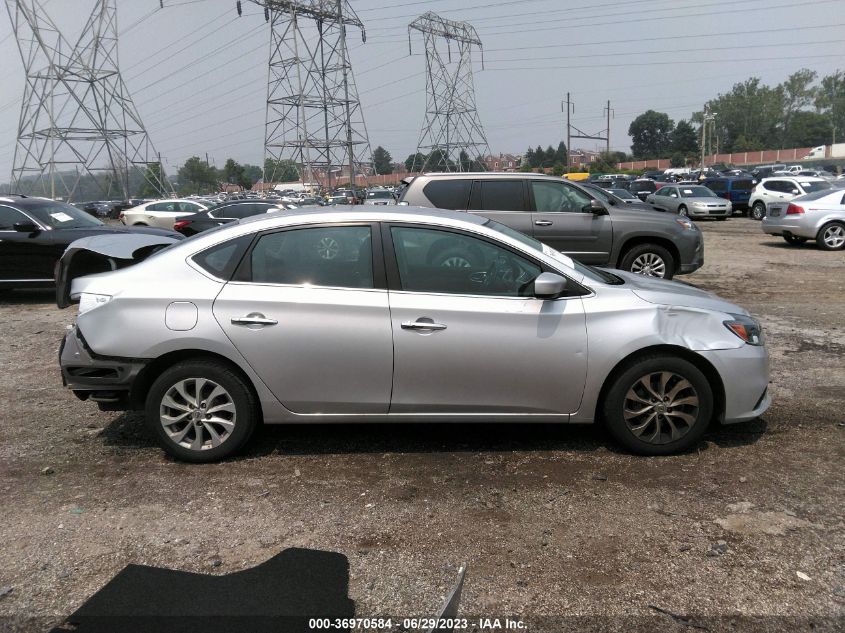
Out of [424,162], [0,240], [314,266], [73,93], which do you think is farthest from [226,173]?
[314,266]

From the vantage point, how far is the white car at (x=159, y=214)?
77.9 ft

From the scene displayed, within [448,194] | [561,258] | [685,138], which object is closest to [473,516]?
[561,258]

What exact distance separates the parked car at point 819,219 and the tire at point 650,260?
7.89 metres

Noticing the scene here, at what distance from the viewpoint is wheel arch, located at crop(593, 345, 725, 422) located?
158 inches

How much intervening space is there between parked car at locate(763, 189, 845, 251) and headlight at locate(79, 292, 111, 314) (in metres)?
16.1

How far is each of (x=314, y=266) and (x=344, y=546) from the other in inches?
67.7

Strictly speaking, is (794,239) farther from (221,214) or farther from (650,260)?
(221,214)

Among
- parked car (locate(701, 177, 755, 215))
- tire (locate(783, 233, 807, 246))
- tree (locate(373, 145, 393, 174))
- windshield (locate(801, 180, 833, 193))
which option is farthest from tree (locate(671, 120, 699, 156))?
tire (locate(783, 233, 807, 246))

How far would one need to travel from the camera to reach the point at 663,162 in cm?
10294

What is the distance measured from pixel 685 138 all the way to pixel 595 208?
426 ft

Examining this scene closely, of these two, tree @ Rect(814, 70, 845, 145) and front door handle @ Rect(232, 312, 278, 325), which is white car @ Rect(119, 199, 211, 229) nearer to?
front door handle @ Rect(232, 312, 278, 325)

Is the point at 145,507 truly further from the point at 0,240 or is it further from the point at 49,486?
the point at 0,240

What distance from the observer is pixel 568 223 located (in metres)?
9.76

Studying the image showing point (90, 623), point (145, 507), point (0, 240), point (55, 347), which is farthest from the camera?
point (0, 240)
